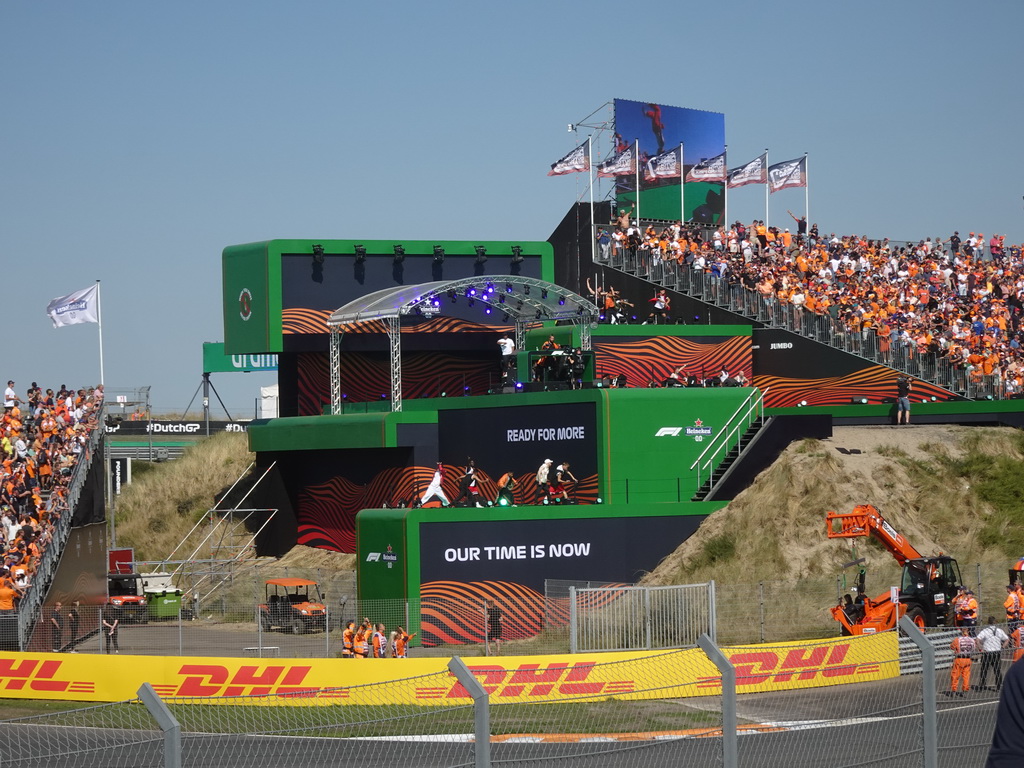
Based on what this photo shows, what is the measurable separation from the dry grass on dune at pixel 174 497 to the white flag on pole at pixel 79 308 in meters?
6.98

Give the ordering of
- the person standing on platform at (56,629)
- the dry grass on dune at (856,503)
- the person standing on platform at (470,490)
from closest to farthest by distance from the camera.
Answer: the person standing on platform at (56,629) < the dry grass on dune at (856,503) < the person standing on platform at (470,490)

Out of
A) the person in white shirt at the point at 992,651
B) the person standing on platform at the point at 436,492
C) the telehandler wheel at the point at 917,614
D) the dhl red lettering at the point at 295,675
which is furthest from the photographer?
the person standing on platform at the point at 436,492

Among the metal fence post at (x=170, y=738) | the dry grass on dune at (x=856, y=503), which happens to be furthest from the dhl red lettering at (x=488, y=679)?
the dry grass on dune at (x=856, y=503)

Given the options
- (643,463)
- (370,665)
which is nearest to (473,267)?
(643,463)

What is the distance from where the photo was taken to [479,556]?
33.5 meters

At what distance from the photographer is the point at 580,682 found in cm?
2122

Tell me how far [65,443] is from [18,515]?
4656 mm

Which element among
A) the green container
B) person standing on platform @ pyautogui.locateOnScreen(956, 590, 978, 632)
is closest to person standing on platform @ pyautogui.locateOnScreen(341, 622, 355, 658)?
person standing on platform @ pyautogui.locateOnScreen(956, 590, 978, 632)

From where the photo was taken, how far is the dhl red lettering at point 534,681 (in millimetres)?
21109

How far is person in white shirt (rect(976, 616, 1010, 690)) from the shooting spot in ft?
52.5

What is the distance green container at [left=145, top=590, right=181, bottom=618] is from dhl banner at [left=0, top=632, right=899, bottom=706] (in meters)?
14.4

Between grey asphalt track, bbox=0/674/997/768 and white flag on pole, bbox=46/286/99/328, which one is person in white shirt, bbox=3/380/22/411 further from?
grey asphalt track, bbox=0/674/997/768

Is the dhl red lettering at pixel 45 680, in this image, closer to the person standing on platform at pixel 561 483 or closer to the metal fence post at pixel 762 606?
the metal fence post at pixel 762 606

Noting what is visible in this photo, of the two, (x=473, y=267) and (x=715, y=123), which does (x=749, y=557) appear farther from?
Answer: (x=715, y=123)
